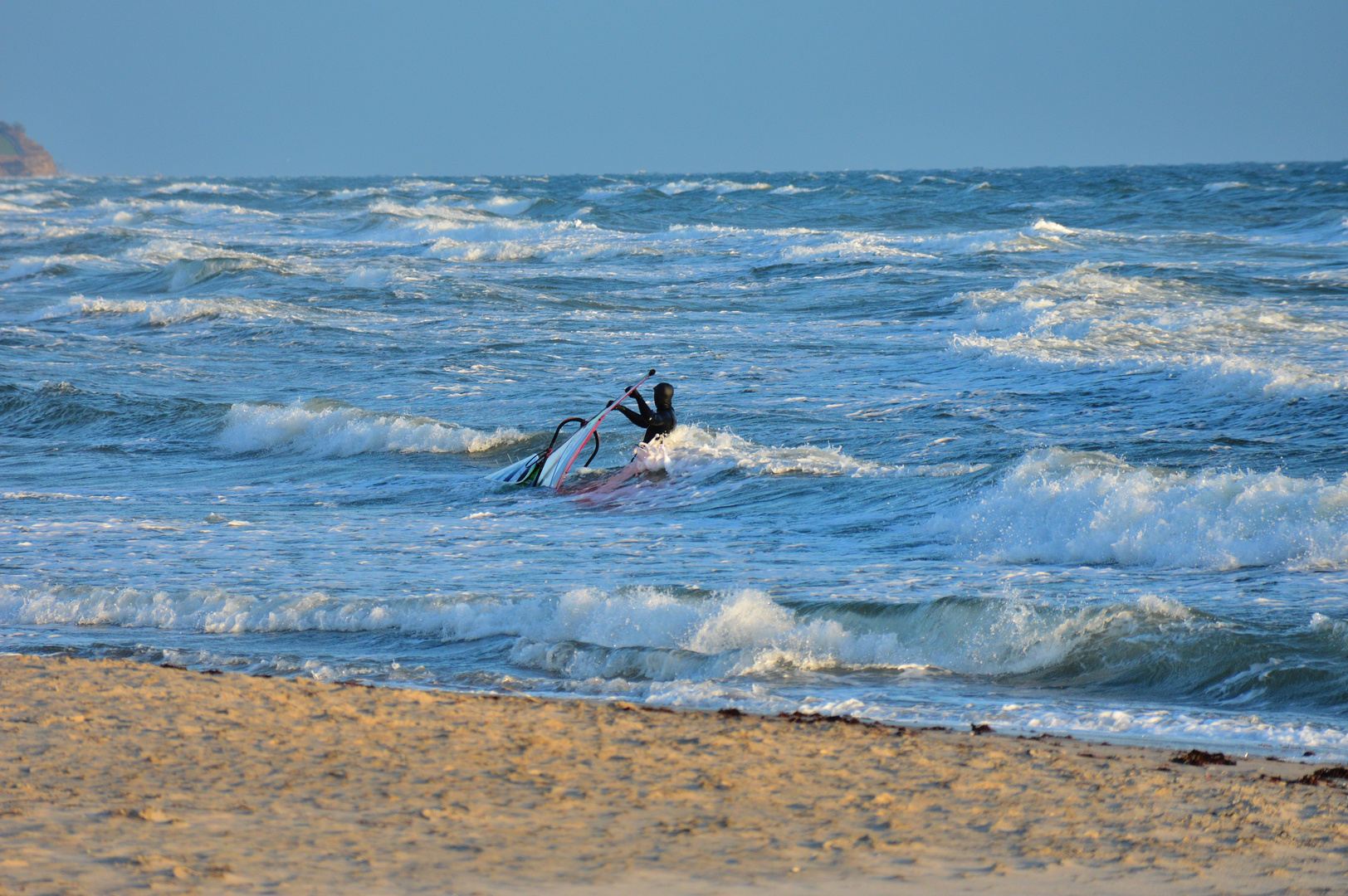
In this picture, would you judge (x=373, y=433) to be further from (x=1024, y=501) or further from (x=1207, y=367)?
(x=1207, y=367)

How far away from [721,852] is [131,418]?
13482mm

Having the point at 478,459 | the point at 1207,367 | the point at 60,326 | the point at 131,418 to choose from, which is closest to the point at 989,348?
the point at 1207,367

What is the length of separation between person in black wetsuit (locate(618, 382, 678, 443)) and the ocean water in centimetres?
22

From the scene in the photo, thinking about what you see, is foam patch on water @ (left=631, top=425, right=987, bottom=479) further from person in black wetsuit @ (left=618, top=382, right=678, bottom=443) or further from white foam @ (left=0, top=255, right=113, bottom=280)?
white foam @ (left=0, top=255, right=113, bottom=280)

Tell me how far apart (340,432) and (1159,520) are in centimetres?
897

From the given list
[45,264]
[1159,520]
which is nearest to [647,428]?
[1159,520]

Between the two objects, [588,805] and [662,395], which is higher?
[662,395]

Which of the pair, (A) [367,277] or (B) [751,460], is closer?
(B) [751,460]

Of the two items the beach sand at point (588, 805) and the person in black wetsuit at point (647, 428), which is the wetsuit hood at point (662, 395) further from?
the beach sand at point (588, 805)

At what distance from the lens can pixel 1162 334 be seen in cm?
1747

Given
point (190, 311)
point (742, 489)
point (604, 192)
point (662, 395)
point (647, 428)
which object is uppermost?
point (604, 192)

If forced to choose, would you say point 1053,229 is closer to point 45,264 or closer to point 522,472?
point 45,264

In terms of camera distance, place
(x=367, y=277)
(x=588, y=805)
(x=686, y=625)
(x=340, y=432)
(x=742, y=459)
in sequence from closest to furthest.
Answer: (x=588, y=805) < (x=686, y=625) < (x=742, y=459) < (x=340, y=432) < (x=367, y=277)

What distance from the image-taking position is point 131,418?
15172 millimetres
